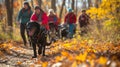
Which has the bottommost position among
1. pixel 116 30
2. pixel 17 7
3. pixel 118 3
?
pixel 17 7

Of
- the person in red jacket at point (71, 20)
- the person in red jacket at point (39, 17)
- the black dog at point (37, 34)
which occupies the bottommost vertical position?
the person in red jacket at point (71, 20)

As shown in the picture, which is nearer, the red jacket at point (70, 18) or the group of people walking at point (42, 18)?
the group of people walking at point (42, 18)

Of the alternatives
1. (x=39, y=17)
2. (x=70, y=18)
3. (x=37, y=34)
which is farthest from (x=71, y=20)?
(x=37, y=34)

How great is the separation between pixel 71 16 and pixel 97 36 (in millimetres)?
4642

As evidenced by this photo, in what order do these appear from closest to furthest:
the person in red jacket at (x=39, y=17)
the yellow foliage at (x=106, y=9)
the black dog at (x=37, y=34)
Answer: the black dog at (x=37, y=34) < the person in red jacket at (x=39, y=17) < the yellow foliage at (x=106, y=9)

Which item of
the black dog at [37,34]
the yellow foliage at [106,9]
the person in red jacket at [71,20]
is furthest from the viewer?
the person in red jacket at [71,20]

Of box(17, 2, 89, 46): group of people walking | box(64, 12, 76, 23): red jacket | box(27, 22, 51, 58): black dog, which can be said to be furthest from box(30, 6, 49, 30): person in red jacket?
box(64, 12, 76, 23): red jacket

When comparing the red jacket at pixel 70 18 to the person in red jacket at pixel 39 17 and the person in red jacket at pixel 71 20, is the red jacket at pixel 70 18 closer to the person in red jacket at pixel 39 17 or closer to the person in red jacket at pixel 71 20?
the person in red jacket at pixel 71 20

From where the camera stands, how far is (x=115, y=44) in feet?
44.8

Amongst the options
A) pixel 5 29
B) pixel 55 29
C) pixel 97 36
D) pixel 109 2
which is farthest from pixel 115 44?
pixel 5 29

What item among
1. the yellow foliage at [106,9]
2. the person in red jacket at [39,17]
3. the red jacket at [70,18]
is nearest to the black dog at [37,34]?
the person in red jacket at [39,17]

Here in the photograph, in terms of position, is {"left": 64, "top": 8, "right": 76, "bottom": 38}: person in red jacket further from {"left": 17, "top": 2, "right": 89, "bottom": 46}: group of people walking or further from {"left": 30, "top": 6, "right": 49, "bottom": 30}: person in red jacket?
{"left": 30, "top": 6, "right": 49, "bottom": 30}: person in red jacket

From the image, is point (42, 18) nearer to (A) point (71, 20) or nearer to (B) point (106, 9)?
(B) point (106, 9)

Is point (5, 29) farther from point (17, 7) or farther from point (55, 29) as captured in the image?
point (17, 7)
